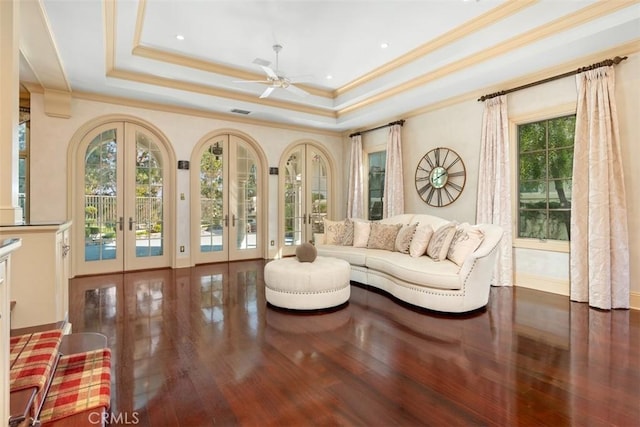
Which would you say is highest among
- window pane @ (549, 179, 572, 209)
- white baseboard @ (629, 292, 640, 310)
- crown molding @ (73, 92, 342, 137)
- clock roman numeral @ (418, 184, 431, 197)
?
crown molding @ (73, 92, 342, 137)

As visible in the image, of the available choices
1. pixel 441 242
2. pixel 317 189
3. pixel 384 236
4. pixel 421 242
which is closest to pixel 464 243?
pixel 441 242

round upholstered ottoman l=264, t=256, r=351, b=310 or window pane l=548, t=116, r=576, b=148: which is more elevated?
window pane l=548, t=116, r=576, b=148

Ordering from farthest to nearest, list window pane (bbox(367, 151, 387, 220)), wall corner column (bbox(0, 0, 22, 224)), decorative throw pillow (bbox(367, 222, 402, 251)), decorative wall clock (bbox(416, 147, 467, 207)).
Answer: window pane (bbox(367, 151, 387, 220)), decorative wall clock (bbox(416, 147, 467, 207)), decorative throw pillow (bbox(367, 222, 402, 251)), wall corner column (bbox(0, 0, 22, 224))

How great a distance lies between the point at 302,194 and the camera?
306 inches

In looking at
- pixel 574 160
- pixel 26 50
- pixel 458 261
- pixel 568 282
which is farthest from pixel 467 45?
pixel 26 50

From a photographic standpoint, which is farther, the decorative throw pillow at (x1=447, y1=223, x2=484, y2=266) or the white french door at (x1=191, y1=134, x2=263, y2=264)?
the white french door at (x1=191, y1=134, x2=263, y2=264)

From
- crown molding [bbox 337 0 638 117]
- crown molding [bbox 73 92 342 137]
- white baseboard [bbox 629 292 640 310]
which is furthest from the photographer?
crown molding [bbox 73 92 342 137]

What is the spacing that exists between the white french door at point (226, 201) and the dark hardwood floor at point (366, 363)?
260cm

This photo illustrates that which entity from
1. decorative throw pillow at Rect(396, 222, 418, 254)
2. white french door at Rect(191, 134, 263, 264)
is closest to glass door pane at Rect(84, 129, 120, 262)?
white french door at Rect(191, 134, 263, 264)

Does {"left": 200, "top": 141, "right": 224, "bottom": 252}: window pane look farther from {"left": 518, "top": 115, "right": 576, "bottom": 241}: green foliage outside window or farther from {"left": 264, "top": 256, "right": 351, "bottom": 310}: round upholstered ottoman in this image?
{"left": 518, "top": 115, "right": 576, "bottom": 241}: green foliage outside window

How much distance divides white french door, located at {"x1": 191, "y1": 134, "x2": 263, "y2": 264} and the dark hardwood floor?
2.60 metres

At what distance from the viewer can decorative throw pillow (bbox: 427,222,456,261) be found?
163 inches

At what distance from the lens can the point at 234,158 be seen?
6.89 m

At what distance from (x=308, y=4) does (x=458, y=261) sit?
3.34m
